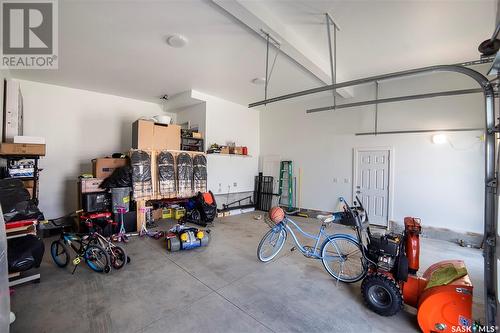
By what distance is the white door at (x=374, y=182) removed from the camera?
5.40m

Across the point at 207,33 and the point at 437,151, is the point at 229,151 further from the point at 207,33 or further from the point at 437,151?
the point at 437,151

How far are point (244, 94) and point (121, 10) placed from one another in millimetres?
3741

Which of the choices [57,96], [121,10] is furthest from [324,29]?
[57,96]

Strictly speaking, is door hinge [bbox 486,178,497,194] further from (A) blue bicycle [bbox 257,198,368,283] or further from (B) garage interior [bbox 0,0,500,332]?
(A) blue bicycle [bbox 257,198,368,283]

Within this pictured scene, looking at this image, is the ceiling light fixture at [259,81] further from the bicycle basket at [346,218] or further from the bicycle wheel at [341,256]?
the bicycle wheel at [341,256]

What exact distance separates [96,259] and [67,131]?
402cm

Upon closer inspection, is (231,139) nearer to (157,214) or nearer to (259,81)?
(259,81)

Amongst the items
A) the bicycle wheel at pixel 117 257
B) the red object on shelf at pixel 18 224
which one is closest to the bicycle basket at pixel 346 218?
the bicycle wheel at pixel 117 257

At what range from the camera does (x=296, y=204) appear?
6.96 meters

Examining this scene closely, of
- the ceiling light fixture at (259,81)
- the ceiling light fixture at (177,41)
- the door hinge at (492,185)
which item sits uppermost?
the ceiling light fixture at (259,81)

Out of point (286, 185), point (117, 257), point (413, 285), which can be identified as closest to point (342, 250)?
point (413, 285)

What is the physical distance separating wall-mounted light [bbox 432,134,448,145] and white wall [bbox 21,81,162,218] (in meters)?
7.66

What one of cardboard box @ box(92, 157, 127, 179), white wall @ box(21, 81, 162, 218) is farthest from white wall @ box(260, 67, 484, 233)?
white wall @ box(21, 81, 162, 218)

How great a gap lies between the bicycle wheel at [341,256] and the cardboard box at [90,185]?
14.9 ft
